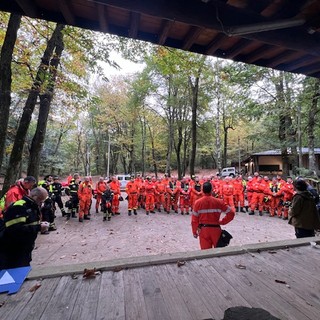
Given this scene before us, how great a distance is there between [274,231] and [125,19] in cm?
943

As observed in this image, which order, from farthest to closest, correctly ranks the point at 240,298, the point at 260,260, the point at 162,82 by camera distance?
the point at 162,82 → the point at 260,260 → the point at 240,298

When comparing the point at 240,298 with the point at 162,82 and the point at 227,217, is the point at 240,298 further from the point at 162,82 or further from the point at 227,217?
the point at 162,82

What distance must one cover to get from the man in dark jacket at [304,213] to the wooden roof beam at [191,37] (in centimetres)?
391

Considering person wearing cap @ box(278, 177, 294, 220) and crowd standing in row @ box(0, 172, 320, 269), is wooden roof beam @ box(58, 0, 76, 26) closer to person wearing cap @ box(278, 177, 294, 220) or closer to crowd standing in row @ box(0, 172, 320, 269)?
crowd standing in row @ box(0, 172, 320, 269)

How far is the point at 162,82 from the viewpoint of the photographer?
32125 mm

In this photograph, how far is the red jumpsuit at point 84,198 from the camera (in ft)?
34.6

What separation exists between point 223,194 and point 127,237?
7.07 meters

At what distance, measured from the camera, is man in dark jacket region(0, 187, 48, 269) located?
290 cm

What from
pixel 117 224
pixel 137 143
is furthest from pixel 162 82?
pixel 117 224

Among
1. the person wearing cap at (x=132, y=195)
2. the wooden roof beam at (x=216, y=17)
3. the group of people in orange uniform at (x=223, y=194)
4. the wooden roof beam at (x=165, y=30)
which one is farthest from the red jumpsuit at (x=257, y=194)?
the wooden roof beam at (x=165, y=30)

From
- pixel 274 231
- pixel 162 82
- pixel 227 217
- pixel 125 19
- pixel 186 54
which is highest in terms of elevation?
pixel 162 82

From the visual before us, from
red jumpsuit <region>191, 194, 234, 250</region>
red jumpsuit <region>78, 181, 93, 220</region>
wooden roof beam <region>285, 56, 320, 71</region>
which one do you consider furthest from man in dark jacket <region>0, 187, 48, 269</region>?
red jumpsuit <region>78, 181, 93, 220</region>

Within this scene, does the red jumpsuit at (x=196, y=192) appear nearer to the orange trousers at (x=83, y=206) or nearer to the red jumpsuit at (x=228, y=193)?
the red jumpsuit at (x=228, y=193)

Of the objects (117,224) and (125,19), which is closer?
(125,19)
